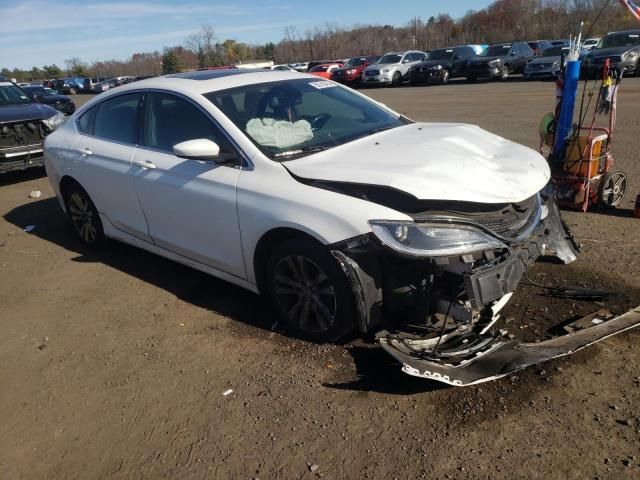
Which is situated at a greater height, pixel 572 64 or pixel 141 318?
pixel 572 64

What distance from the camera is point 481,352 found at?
10.5ft

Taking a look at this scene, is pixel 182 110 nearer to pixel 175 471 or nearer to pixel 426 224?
pixel 426 224

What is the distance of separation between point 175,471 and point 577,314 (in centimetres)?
277

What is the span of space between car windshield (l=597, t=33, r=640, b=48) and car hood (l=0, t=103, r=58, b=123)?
20.1 m

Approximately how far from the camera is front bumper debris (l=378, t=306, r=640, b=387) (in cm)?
301

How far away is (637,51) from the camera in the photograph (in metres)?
20.2

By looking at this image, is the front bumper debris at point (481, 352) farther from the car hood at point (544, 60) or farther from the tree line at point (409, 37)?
the tree line at point (409, 37)

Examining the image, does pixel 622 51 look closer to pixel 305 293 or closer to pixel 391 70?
pixel 391 70

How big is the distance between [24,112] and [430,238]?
30.6ft

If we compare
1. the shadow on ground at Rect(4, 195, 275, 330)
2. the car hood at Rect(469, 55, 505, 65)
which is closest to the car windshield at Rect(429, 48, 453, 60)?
the car hood at Rect(469, 55, 505, 65)

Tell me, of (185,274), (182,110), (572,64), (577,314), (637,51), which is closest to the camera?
(577,314)

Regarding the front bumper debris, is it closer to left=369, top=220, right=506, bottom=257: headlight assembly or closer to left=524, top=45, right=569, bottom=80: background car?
left=369, top=220, right=506, bottom=257: headlight assembly

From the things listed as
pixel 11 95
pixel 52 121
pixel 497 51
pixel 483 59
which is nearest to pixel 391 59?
pixel 497 51

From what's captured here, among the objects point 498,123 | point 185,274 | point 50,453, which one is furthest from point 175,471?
point 498,123
